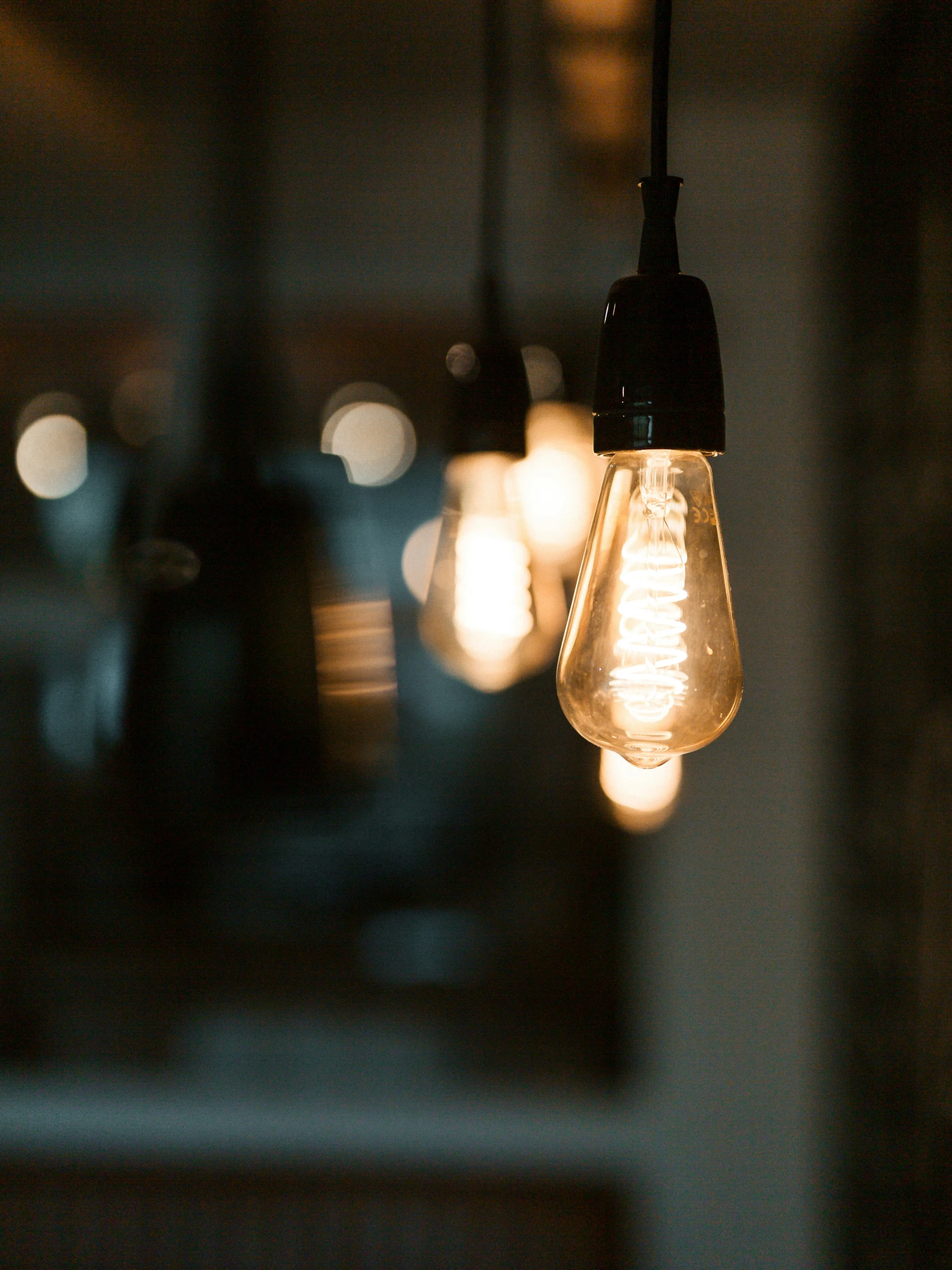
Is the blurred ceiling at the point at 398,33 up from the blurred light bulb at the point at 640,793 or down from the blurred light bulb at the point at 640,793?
up

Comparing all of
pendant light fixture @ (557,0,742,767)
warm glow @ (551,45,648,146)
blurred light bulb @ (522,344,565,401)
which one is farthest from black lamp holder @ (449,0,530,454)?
blurred light bulb @ (522,344,565,401)

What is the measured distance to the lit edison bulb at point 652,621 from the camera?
19.2 inches

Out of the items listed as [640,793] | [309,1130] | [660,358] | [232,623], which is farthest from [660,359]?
[309,1130]

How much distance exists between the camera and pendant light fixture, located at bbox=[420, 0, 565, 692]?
0.84 meters

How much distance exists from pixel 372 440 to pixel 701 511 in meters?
1.43

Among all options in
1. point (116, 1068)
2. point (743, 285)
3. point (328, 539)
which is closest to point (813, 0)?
point (743, 285)

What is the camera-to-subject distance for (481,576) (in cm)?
90

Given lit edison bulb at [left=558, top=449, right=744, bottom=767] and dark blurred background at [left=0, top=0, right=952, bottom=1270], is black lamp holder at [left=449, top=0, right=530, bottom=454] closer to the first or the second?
lit edison bulb at [left=558, top=449, right=744, bottom=767]

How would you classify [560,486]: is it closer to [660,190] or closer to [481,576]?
[481,576]

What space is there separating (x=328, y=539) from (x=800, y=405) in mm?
1157

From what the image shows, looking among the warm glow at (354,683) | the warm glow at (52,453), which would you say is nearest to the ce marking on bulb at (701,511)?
the warm glow at (354,683)

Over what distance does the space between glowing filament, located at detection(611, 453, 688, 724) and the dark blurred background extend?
2.74 ft

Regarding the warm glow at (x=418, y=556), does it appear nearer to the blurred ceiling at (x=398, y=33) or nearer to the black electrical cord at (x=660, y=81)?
the blurred ceiling at (x=398, y=33)

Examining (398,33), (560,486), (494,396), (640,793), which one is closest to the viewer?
(494,396)
